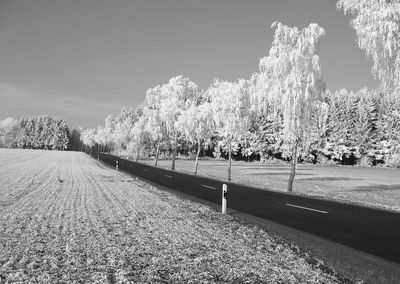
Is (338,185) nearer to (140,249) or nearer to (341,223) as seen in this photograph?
(341,223)

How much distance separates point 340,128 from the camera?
69.9 metres

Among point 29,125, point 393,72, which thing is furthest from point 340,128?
point 29,125

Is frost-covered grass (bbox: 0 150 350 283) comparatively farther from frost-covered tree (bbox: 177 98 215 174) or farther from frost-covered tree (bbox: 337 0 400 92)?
frost-covered tree (bbox: 177 98 215 174)

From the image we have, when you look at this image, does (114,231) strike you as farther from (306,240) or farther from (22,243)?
(306,240)

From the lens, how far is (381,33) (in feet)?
35.5

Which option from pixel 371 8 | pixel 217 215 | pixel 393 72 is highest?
pixel 371 8

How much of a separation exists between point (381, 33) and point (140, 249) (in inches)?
396

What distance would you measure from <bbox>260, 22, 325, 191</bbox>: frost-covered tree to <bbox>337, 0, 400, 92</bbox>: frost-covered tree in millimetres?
8251

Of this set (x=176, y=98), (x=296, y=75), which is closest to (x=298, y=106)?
(x=296, y=75)

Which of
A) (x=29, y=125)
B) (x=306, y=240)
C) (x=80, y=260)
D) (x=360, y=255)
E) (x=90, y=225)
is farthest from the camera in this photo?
(x=29, y=125)

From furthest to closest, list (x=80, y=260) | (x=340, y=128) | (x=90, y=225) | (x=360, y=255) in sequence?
(x=340, y=128) → (x=90, y=225) → (x=360, y=255) → (x=80, y=260)

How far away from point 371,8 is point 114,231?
1064 cm

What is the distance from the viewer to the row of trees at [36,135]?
547 ft

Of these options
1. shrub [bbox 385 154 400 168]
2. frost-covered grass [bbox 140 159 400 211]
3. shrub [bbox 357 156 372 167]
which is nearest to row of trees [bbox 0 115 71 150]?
shrub [bbox 357 156 372 167]
